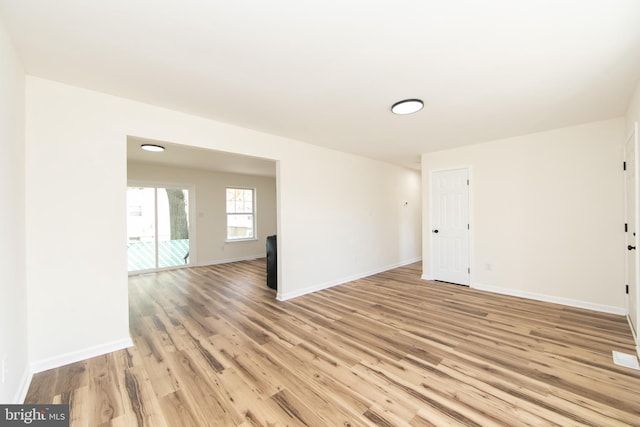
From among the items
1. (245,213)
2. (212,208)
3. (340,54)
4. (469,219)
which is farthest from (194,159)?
(469,219)

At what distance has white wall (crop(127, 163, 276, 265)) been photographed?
615 centimetres

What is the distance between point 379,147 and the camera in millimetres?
4578

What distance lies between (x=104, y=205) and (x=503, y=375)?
12.8ft

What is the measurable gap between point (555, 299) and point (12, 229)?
6008 millimetres

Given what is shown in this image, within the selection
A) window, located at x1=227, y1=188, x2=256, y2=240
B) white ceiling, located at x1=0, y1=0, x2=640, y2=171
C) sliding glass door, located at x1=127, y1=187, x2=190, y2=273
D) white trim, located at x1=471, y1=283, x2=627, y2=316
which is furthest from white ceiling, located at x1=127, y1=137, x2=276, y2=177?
white trim, located at x1=471, y1=283, x2=627, y2=316

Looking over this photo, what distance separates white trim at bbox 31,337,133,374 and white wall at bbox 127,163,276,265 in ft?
13.9

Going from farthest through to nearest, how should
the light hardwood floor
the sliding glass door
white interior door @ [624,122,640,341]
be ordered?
1. the sliding glass door
2. white interior door @ [624,122,640,341]
3. the light hardwood floor

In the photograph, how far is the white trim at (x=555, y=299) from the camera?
10.7 ft

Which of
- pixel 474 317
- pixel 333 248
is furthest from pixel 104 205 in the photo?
pixel 474 317

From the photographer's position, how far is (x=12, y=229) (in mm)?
1749

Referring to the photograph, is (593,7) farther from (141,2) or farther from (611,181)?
(611,181)

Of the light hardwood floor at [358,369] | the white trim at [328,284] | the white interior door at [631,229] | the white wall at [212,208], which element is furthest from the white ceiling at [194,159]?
the white interior door at [631,229]

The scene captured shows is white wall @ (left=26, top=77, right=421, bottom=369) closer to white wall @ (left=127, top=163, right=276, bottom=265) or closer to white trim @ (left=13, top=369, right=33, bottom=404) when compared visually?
white trim @ (left=13, top=369, right=33, bottom=404)

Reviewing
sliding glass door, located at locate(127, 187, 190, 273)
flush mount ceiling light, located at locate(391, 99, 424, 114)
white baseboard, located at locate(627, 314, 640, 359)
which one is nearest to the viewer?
white baseboard, located at locate(627, 314, 640, 359)
